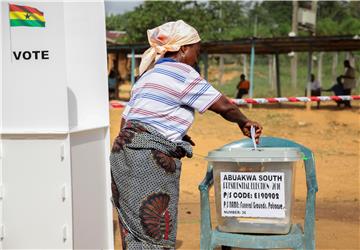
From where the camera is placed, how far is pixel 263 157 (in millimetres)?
3734

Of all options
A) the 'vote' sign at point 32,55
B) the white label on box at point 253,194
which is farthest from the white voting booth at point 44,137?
the white label on box at point 253,194

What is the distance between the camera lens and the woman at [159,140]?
9.98ft

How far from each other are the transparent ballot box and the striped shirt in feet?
2.57

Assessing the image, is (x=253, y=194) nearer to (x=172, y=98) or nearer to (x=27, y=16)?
(x=172, y=98)

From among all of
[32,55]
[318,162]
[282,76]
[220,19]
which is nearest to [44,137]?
[32,55]

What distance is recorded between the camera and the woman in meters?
3.04

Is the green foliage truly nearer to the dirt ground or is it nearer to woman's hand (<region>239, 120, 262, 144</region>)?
the dirt ground

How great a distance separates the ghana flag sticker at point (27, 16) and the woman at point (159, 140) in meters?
1.27

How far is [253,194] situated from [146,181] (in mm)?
981

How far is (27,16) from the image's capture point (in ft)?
13.6

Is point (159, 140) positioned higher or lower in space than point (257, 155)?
higher

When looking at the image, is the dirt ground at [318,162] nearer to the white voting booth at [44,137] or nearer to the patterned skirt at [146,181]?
the white voting booth at [44,137]

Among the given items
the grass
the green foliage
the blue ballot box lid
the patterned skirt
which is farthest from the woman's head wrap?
the green foliage

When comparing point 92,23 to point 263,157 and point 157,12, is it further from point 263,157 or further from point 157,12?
point 157,12
